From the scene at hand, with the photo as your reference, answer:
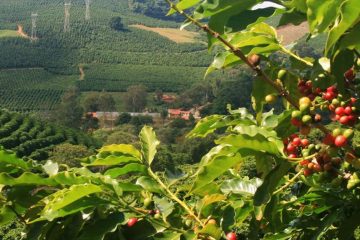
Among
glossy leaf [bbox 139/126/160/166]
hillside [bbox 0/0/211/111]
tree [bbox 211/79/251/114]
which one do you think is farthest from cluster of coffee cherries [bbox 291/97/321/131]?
hillside [bbox 0/0/211/111]

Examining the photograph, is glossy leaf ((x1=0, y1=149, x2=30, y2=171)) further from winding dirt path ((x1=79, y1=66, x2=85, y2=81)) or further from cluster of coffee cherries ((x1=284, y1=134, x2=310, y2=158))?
winding dirt path ((x1=79, y1=66, x2=85, y2=81))

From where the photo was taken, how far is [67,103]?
6053 centimetres

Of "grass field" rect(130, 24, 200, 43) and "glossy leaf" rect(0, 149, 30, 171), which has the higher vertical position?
"glossy leaf" rect(0, 149, 30, 171)

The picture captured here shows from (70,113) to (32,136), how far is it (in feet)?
52.1

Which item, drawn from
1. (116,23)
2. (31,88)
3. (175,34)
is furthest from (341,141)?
(175,34)

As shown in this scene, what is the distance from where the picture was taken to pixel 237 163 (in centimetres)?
144

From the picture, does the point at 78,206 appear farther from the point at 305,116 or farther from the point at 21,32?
the point at 21,32

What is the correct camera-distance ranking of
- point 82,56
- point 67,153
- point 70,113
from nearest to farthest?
point 67,153
point 70,113
point 82,56

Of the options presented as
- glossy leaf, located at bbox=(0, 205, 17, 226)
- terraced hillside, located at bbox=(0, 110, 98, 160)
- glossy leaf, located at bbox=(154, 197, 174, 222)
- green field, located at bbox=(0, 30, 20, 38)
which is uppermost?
glossy leaf, located at bbox=(154, 197, 174, 222)

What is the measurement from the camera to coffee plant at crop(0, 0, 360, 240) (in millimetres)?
1319

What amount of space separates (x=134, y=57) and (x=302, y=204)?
9038 cm

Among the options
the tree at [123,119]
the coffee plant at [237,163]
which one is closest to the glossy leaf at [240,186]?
the coffee plant at [237,163]

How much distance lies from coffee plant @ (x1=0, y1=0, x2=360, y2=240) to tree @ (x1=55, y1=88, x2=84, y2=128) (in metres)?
59.6

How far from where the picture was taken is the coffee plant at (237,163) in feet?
4.33
